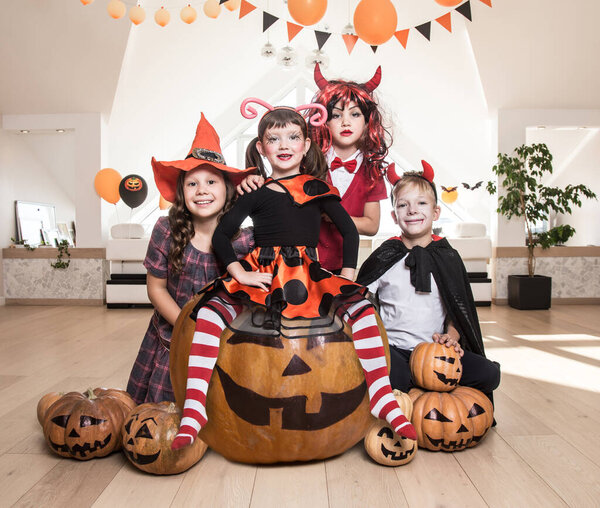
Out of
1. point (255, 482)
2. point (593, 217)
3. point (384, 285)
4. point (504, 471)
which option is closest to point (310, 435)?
point (255, 482)

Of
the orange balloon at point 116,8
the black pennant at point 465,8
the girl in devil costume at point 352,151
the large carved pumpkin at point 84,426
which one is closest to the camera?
the large carved pumpkin at point 84,426

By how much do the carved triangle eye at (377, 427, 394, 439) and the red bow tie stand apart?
35.9 inches

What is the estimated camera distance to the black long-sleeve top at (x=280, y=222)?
5.16 ft

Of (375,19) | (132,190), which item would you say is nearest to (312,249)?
(375,19)

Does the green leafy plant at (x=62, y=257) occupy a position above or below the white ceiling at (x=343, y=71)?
below

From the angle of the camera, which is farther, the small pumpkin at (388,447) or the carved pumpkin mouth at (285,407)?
the small pumpkin at (388,447)

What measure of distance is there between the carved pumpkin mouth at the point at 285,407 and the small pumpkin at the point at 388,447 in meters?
0.22

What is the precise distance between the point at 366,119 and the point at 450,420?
107cm

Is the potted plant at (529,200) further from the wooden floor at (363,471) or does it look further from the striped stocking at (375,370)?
the striped stocking at (375,370)

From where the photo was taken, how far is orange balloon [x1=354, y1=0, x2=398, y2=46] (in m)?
3.33

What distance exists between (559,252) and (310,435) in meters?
5.25

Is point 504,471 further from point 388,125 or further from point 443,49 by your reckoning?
point 443,49

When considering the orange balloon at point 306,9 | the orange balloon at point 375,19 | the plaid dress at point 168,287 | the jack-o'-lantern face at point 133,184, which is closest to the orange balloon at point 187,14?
the orange balloon at point 306,9

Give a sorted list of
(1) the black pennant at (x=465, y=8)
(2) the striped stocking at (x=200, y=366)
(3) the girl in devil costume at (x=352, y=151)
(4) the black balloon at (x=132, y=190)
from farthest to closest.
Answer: (4) the black balloon at (x=132, y=190) → (1) the black pennant at (x=465, y=8) → (3) the girl in devil costume at (x=352, y=151) → (2) the striped stocking at (x=200, y=366)
